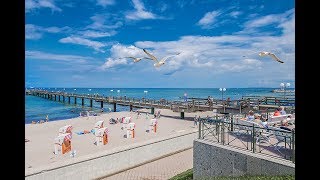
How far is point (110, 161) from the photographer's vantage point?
1225 centimetres

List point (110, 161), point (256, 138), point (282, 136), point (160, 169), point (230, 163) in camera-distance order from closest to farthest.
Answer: point (282, 136), point (230, 163), point (256, 138), point (110, 161), point (160, 169)

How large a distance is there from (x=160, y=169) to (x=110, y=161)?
234 cm

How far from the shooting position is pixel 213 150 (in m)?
9.12

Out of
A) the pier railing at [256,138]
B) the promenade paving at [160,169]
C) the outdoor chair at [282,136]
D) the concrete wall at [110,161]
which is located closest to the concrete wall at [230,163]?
the pier railing at [256,138]

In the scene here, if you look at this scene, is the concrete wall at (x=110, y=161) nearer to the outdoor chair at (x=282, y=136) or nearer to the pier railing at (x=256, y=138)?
the pier railing at (x=256, y=138)

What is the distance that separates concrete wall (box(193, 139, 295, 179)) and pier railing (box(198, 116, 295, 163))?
289 millimetres

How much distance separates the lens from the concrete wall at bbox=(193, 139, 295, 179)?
23.7 ft

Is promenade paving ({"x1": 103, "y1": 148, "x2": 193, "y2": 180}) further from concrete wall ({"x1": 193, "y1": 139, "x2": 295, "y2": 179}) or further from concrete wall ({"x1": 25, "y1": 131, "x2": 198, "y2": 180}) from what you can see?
concrete wall ({"x1": 193, "y1": 139, "x2": 295, "y2": 179})

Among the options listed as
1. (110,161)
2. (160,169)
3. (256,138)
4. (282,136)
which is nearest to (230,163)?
(256,138)

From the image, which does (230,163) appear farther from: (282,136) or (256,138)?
(282,136)

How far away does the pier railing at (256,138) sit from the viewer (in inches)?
309

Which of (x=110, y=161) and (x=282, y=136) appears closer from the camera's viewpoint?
(x=282, y=136)

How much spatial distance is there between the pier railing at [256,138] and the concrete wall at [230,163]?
0.29 metres
